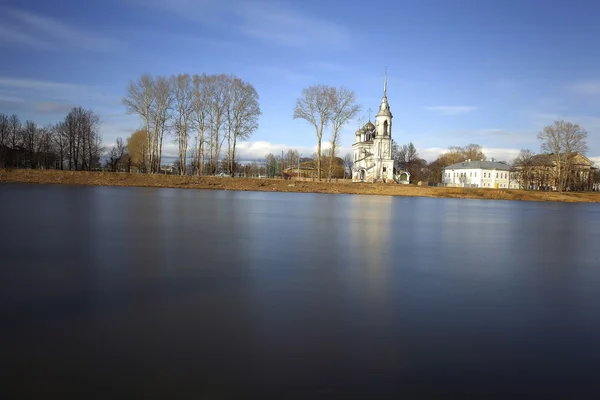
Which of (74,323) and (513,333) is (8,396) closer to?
(74,323)

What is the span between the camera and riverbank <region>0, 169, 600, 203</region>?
44.0 metres

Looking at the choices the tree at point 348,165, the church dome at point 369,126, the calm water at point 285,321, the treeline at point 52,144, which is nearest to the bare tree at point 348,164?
the tree at point 348,165

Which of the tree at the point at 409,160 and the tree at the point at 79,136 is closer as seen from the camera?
the tree at the point at 79,136

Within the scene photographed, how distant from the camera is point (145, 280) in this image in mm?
6625

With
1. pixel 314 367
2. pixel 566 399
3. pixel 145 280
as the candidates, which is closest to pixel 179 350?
pixel 314 367

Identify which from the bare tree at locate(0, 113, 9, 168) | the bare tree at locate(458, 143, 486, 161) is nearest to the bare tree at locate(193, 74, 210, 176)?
the bare tree at locate(0, 113, 9, 168)

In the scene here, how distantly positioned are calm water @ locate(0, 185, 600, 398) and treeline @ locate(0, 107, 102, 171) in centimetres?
6408

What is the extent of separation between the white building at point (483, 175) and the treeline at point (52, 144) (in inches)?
3403

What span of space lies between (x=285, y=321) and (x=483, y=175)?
11611cm

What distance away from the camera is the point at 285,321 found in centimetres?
501

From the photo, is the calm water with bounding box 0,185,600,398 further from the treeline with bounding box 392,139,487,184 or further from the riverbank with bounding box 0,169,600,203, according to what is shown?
the treeline with bounding box 392,139,487,184

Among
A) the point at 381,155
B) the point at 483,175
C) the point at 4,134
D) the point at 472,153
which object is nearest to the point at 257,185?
the point at 381,155

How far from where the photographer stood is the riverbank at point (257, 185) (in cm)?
4400

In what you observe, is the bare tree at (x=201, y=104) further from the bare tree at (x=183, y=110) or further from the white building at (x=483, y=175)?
the white building at (x=483, y=175)
